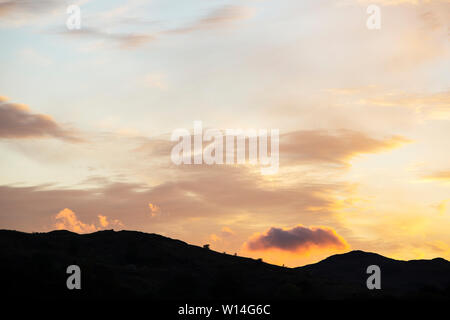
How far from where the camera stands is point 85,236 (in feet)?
454

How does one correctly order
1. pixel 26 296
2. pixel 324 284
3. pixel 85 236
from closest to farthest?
pixel 26 296, pixel 324 284, pixel 85 236

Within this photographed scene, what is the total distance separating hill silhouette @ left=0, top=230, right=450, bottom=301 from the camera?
94.6 m

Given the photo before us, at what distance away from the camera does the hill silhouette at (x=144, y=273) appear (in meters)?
94.6

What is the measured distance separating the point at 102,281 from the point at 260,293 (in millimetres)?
27562

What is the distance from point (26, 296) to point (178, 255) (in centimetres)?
4645

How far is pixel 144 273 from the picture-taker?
109500 mm
